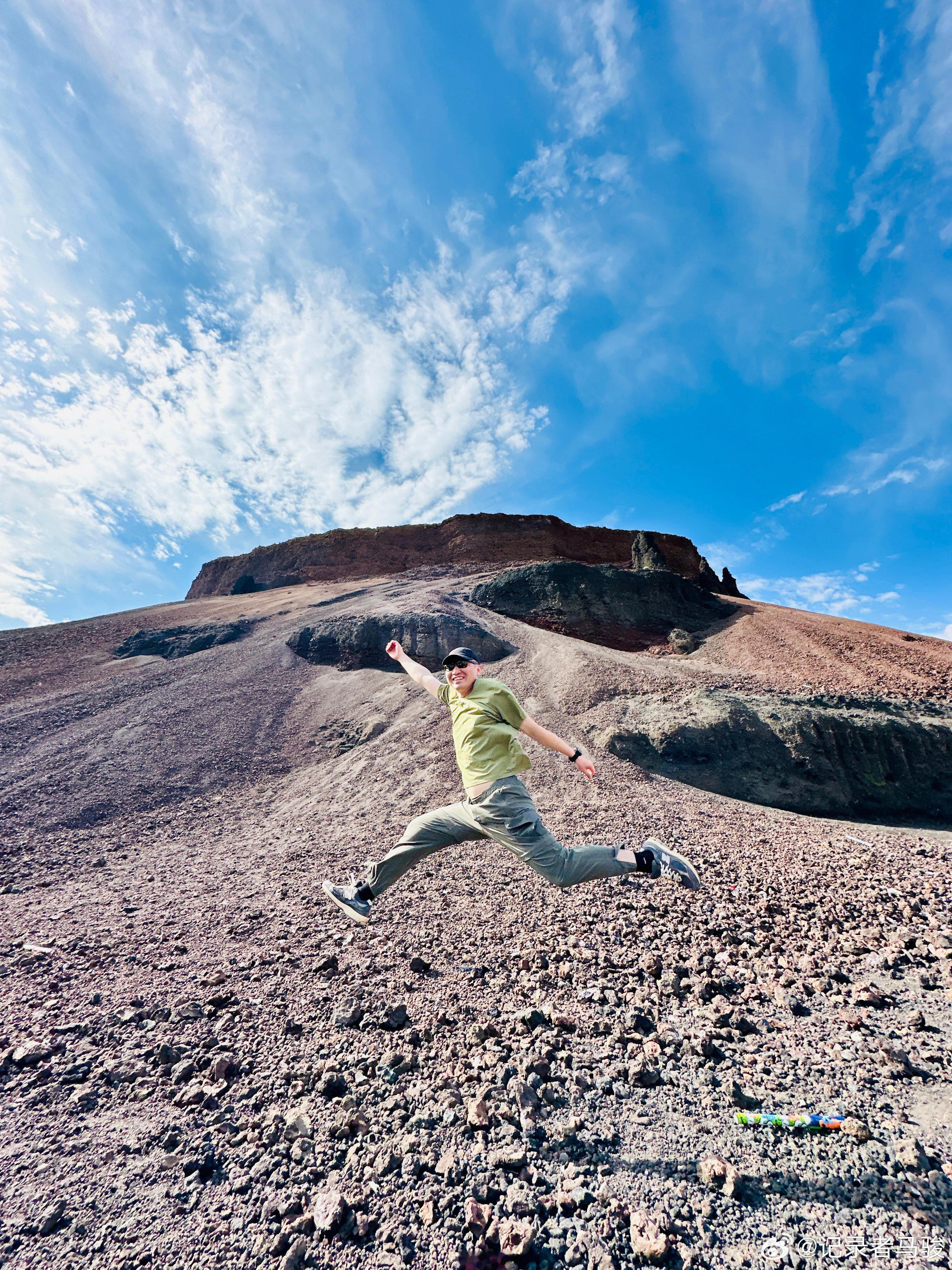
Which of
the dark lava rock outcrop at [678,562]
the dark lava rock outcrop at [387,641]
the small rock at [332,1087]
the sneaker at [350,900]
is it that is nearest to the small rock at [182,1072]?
the small rock at [332,1087]

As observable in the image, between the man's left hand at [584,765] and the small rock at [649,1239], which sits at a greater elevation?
the man's left hand at [584,765]

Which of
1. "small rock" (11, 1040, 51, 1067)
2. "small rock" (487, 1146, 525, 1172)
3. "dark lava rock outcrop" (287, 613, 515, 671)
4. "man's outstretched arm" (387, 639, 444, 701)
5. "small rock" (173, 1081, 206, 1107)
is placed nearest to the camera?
"small rock" (487, 1146, 525, 1172)

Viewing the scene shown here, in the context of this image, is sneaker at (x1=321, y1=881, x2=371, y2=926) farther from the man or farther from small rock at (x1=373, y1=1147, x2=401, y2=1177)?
small rock at (x1=373, y1=1147, x2=401, y2=1177)

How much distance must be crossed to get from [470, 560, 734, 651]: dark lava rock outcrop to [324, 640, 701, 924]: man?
17142 mm

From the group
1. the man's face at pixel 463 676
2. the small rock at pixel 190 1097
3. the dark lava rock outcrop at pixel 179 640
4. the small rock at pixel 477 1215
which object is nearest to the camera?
the small rock at pixel 477 1215

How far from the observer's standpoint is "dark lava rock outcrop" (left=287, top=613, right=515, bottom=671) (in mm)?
14867

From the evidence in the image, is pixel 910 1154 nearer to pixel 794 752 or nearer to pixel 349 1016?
pixel 349 1016

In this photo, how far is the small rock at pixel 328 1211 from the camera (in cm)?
201

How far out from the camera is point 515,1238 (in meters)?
1.92

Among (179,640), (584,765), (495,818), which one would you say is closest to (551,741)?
(584,765)

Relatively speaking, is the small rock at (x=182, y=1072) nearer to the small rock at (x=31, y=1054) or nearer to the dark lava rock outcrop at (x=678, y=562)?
the small rock at (x=31, y=1054)

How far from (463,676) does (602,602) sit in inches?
771


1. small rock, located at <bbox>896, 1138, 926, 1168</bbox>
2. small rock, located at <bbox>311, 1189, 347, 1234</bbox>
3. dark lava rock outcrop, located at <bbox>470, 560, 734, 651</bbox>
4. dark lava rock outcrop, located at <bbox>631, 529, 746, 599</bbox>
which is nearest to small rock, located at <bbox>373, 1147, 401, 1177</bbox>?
small rock, located at <bbox>311, 1189, 347, 1234</bbox>

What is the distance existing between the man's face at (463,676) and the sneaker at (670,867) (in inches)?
68.3
